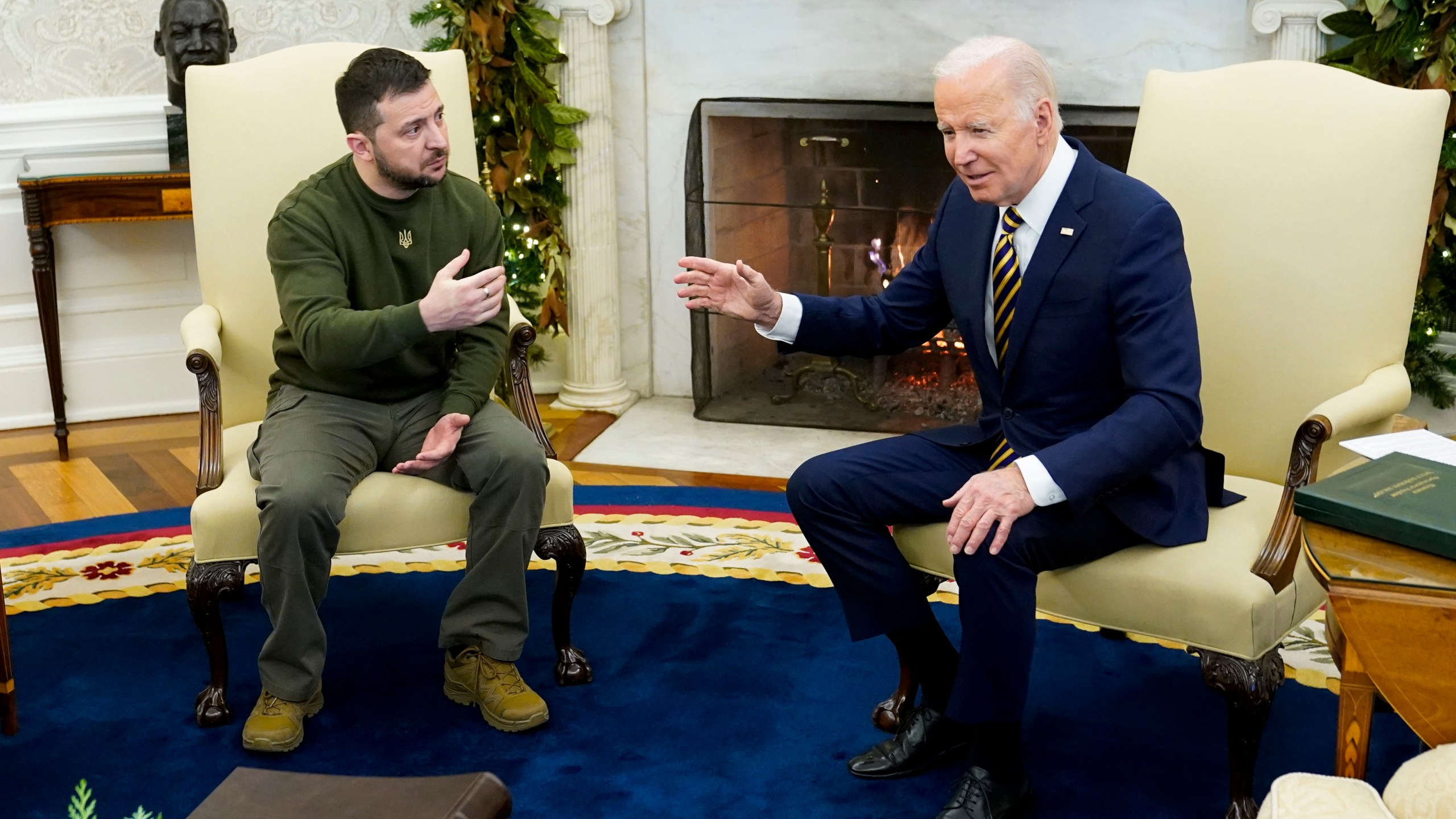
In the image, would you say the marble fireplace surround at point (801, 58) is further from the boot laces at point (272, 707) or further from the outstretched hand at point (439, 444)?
the boot laces at point (272, 707)

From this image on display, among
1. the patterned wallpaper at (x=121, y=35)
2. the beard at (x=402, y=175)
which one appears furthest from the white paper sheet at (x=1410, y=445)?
the patterned wallpaper at (x=121, y=35)

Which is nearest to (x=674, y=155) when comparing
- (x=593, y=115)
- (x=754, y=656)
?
(x=593, y=115)

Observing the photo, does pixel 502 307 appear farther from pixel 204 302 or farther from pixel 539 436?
pixel 204 302

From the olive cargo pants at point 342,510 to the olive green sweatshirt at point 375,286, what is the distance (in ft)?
0.23

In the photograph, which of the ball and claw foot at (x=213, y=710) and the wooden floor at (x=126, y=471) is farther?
the wooden floor at (x=126, y=471)

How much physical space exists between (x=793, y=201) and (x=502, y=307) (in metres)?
1.84

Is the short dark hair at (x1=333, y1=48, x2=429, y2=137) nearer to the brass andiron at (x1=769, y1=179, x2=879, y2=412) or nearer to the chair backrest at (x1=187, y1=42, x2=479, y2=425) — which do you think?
the chair backrest at (x1=187, y1=42, x2=479, y2=425)

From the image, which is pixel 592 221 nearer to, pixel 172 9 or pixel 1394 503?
pixel 172 9

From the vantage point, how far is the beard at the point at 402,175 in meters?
2.63

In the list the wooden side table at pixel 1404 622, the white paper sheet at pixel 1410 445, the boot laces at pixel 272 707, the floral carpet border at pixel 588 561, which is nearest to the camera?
the wooden side table at pixel 1404 622

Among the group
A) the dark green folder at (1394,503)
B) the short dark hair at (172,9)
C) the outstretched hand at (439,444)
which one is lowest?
the outstretched hand at (439,444)

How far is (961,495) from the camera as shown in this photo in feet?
7.12

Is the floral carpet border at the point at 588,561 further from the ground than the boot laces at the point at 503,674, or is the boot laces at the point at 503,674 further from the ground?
the boot laces at the point at 503,674

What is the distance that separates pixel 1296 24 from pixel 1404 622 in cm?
268
